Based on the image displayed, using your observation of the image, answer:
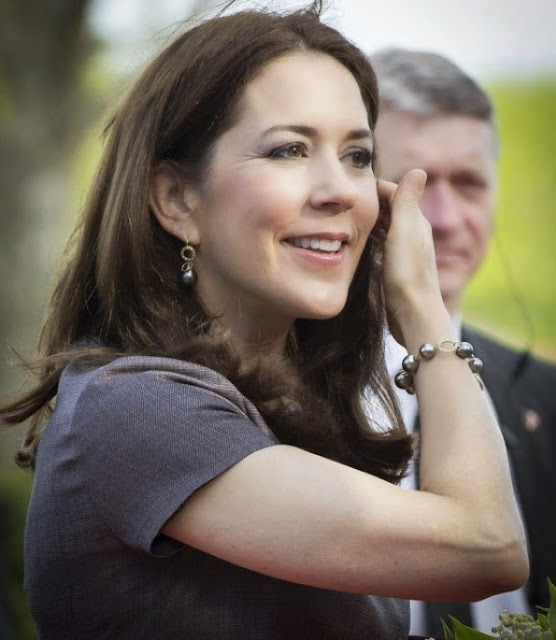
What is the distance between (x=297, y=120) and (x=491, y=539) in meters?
0.93

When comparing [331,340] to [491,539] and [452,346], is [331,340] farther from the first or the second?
[491,539]

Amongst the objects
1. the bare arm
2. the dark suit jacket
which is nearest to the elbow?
the bare arm

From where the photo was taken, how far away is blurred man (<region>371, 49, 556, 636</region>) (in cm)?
383

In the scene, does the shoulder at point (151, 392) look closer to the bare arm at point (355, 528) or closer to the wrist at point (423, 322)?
the bare arm at point (355, 528)

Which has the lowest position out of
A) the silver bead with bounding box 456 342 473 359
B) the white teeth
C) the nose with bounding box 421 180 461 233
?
the nose with bounding box 421 180 461 233

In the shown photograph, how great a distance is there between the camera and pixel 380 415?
9.37 ft

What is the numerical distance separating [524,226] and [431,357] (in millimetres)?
3710

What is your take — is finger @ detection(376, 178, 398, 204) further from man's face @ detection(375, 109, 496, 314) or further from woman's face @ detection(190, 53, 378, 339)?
man's face @ detection(375, 109, 496, 314)

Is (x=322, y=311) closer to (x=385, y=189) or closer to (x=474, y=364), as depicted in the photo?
(x=474, y=364)

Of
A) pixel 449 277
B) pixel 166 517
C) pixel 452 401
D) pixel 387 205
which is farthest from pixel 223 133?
pixel 449 277

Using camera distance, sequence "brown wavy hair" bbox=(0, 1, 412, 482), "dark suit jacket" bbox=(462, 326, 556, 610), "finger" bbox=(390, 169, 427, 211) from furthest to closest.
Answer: "dark suit jacket" bbox=(462, 326, 556, 610), "finger" bbox=(390, 169, 427, 211), "brown wavy hair" bbox=(0, 1, 412, 482)

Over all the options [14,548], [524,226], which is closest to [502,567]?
[524,226]

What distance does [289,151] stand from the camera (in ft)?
8.10

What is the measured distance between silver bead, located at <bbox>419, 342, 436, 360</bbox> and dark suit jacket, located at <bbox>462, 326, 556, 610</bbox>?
1.43m
